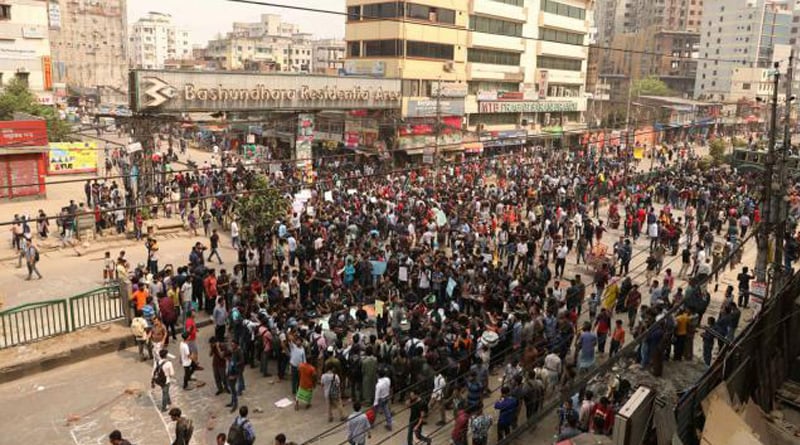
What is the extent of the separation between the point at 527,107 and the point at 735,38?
72.0 m

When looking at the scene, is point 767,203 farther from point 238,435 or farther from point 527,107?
point 527,107

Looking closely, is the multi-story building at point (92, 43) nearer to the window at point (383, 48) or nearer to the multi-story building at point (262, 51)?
the multi-story building at point (262, 51)

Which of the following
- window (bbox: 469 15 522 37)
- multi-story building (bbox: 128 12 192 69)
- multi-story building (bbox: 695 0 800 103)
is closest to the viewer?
window (bbox: 469 15 522 37)

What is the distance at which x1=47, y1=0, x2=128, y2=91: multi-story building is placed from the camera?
100688 mm

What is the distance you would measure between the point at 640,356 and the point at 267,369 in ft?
26.2

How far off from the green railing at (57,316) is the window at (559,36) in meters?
47.7

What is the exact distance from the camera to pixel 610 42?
132 metres

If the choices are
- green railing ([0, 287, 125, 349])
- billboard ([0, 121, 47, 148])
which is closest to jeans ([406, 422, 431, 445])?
green railing ([0, 287, 125, 349])

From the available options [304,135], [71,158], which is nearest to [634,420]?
[304,135]

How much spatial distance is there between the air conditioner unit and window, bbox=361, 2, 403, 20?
37.5m

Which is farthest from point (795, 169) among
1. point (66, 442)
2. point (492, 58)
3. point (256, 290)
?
point (492, 58)

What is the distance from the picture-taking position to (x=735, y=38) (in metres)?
106

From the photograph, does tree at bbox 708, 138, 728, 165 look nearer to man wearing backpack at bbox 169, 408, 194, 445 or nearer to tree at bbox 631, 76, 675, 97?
man wearing backpack at bbox 169, 408, 194, 445

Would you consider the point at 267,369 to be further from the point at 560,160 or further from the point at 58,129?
the point at 58,129
